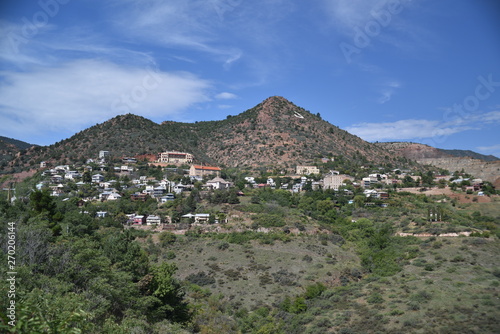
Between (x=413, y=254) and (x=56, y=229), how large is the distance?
26.6 metres

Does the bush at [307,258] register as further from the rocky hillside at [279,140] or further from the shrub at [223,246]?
the rocky hillside at [279,140]

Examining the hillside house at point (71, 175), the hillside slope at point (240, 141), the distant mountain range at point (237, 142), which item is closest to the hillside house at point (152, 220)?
the hillside house at point (71, 175)

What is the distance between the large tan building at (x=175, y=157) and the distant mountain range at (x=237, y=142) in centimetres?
362

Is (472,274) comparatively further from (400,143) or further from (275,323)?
(400,143)

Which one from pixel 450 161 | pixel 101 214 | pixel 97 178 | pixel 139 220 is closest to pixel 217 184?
pixel 139 220

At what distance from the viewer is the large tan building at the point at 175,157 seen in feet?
240

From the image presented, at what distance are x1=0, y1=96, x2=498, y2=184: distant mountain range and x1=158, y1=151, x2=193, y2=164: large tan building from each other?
362 centimetres

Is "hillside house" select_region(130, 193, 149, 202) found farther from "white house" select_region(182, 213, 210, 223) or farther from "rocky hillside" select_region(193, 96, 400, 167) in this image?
"rocky hillside" select_region(193, 96, 400, 167)

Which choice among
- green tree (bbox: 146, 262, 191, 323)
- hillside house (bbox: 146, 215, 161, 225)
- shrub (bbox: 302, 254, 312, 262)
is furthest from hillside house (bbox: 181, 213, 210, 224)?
green tree (bbox: 146, 262, 191, 323)

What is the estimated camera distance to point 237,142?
86.1m

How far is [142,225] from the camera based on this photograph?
40188 millimetres

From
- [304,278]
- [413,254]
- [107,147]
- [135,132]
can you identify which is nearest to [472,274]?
[413,254]

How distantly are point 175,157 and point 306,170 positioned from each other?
2534 centimetres

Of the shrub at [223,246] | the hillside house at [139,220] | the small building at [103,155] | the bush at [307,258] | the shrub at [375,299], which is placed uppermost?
the small building at [103,155]
